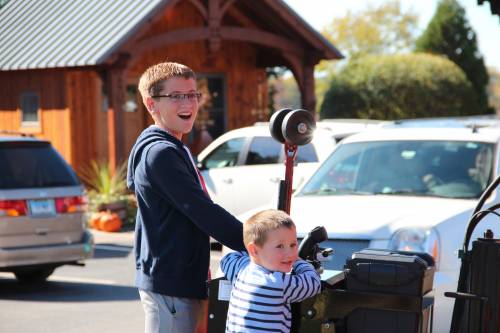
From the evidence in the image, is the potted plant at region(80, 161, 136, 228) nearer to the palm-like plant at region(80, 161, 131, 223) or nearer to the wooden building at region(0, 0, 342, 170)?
the palm-like plant at region(80, 161, 131, 223)

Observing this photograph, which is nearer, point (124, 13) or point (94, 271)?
point (94, 271)

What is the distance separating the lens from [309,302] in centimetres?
388

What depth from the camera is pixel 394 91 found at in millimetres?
32719

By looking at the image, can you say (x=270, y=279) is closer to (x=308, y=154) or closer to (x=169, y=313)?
(x=169, y=313)

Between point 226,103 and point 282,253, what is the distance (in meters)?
19.2

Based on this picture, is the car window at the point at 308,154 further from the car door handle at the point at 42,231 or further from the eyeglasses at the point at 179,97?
the eyeglasses at the point at 179,97

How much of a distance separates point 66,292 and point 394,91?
23969 mm

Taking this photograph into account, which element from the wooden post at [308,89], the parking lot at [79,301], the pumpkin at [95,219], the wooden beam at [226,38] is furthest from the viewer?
the wooden post at [308,89]

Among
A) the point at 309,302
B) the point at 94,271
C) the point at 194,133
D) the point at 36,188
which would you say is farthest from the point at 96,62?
the point at 309,302

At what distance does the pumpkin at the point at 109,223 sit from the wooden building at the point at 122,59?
2.71 m

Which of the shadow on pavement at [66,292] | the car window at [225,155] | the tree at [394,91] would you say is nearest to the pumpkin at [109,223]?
the car window at [225,155]

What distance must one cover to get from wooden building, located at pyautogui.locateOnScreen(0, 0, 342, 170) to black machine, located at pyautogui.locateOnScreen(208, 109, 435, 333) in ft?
46.5

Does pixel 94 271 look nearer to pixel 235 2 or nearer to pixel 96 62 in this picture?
pixel 96 62

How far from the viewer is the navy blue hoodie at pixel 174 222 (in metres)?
3.74
